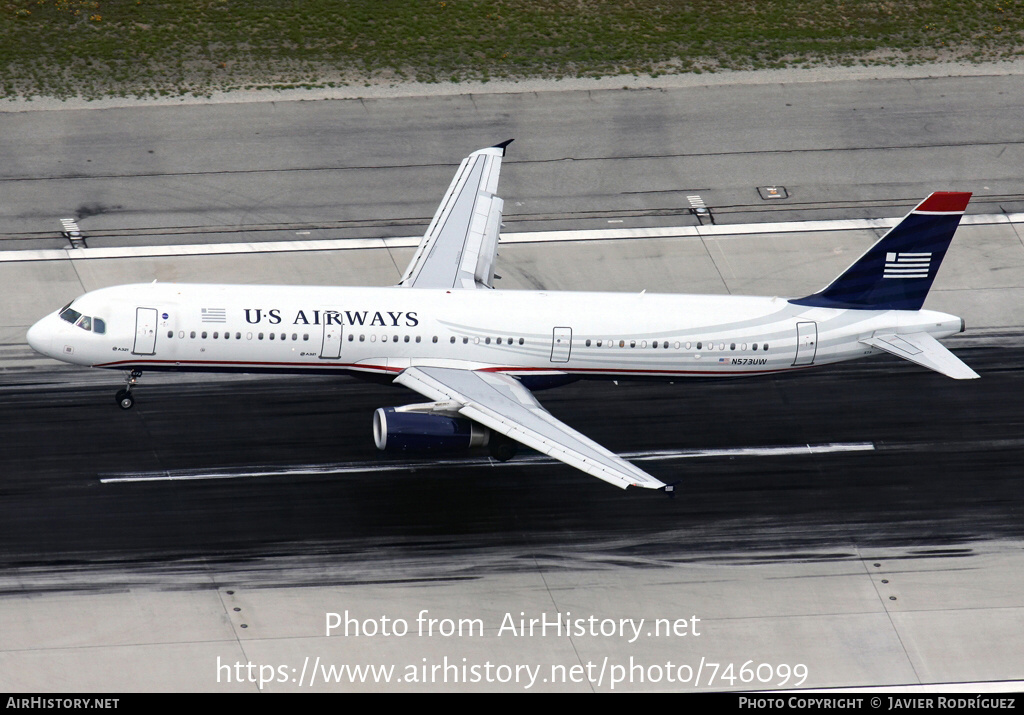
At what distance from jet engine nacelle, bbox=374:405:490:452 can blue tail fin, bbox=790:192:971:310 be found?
11.5 metres

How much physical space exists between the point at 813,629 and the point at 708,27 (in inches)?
1307

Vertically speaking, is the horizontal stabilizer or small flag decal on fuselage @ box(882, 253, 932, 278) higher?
small flag decal on fuselage @ box(882, 253, 932, 278)

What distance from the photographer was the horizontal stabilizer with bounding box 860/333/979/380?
4366 cm

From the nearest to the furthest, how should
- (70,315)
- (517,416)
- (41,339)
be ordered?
1. (517,416)
2. (41,339)
3. (70,315)

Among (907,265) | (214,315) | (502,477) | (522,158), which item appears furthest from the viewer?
(522,158)

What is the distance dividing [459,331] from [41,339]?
12.2 meters

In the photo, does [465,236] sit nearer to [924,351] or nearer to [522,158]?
[522,158]

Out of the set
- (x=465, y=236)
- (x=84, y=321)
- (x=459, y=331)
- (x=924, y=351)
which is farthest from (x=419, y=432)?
(x=924, y=351)

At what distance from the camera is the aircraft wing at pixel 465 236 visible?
157 ft

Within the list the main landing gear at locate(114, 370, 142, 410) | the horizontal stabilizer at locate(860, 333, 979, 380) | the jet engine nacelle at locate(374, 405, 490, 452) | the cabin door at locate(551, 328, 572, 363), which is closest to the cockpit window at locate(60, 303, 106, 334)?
the main landing gear at locate(114, 370, 142, 410)

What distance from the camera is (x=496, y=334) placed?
44.2m

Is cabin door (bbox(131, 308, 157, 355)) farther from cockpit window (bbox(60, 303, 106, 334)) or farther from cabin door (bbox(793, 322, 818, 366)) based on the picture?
cabin door (bbox(793, 322, 818, 366))

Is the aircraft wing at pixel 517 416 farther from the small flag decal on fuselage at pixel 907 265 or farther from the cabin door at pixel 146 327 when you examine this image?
the small flag decal on fuselage at pixel 907 265

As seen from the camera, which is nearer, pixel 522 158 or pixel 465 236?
pixel 465 236
